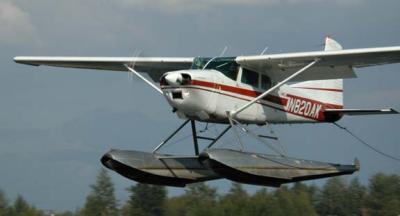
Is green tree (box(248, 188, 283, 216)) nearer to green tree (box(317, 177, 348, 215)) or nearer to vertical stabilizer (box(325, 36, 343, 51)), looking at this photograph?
green tree (box(317, 177, 348, 215))

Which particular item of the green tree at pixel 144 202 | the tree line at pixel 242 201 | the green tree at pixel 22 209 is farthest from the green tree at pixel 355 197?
the green tree at pixel 22 209

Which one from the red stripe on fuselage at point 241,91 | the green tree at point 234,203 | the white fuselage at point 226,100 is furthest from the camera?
the green tree at point 234,203

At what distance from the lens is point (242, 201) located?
5738cm

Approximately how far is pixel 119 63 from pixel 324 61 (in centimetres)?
494

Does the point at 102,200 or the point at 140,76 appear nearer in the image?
the point at 140,76

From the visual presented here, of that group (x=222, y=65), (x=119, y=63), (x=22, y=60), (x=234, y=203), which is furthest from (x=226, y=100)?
(x=234, y=203)

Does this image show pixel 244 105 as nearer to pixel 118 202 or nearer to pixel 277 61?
pixel 277 61

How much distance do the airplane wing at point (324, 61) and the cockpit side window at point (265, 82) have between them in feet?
0.34

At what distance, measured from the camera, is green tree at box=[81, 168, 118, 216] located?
67950mm

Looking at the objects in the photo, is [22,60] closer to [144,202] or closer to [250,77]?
[250,77]

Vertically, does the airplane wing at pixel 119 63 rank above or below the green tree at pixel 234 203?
above

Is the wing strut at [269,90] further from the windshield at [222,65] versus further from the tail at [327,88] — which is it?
the tail at [327,88]

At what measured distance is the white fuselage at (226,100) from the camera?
18.3m

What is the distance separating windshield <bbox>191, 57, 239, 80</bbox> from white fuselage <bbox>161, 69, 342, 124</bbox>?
17cm
